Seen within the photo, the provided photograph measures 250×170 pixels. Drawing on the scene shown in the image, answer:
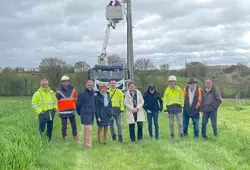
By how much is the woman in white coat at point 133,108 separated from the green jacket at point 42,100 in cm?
235

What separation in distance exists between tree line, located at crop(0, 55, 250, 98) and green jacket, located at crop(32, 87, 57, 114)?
3495cm

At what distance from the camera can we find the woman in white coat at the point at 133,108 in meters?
11.4

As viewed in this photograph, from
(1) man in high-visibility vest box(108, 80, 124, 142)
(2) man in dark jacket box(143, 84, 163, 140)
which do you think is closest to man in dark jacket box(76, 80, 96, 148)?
(1) man in high-visibility vest box(108, 80, 124, 142)

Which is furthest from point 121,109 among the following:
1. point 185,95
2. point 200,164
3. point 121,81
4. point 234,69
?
point 234,69

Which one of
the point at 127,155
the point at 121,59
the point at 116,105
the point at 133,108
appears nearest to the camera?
Result: the point at 127,155

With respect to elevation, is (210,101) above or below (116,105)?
above

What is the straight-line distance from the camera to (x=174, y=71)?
58.6 meters

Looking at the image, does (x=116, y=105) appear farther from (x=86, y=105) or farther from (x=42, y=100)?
(x=42, y=100)

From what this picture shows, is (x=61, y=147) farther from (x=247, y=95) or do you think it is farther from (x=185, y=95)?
(x=247, y=95)

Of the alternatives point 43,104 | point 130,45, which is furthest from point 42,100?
point 130,45

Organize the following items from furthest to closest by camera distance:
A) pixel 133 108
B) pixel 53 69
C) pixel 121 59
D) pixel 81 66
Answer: pixel 81 66 → pixel 53 69 → pixel 121 59 → pixel 133 108

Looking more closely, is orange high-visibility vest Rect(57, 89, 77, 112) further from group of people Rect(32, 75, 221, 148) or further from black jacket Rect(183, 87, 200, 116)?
black jacket Rect(183, 87, 200, 116)

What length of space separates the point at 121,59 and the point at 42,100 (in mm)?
36987

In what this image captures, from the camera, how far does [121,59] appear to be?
47844 millimetres
